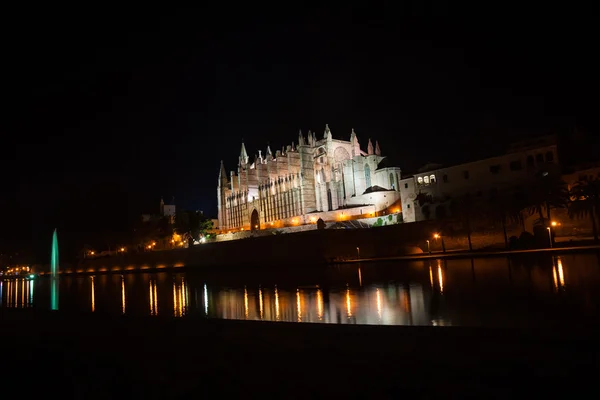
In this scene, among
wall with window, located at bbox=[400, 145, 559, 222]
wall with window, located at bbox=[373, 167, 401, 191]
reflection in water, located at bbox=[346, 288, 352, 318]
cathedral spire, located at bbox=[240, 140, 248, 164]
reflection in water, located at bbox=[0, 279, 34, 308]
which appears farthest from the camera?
cathedral spire, located at bbox=[240, 140, 248, 164]

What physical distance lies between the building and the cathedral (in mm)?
5851

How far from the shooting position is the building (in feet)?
127

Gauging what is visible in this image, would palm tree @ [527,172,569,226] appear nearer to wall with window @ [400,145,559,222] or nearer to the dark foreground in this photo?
wall with window @ [400,145,559,222]

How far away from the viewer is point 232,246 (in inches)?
1951

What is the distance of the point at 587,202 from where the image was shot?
30938mm

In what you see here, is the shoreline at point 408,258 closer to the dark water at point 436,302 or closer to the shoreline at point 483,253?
the shoreline at point 483,253

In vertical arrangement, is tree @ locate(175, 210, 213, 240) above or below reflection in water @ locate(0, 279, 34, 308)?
above

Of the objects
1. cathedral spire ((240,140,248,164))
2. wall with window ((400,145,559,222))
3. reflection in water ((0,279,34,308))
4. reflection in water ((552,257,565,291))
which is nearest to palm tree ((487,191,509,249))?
wall with window ((400,145,559,222))

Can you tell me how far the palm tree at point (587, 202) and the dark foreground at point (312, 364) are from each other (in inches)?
1168

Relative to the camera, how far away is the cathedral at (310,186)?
56.9 meters

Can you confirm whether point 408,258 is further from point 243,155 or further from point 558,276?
point 243,155

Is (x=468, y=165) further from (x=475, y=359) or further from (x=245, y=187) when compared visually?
(x=245, y=187)

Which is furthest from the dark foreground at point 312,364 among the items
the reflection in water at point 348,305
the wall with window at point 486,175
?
the wall with window at point 486,175

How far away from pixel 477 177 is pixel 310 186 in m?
29.3
